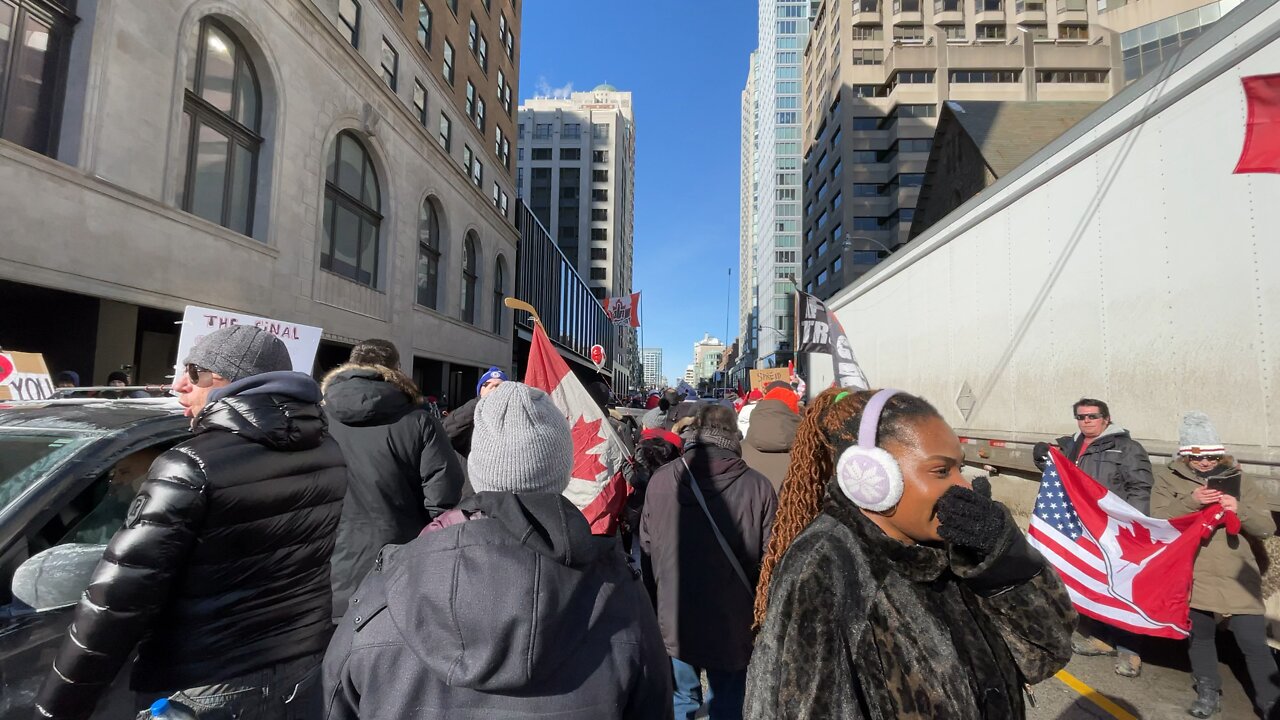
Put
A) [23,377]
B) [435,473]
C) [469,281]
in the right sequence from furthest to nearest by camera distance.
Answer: [469,281] < [23,377] < [435,473]

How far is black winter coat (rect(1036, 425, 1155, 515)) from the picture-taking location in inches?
173

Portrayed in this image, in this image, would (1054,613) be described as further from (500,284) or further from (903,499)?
(500,284)

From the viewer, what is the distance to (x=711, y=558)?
2.99 meters

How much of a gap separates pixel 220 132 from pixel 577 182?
75.4m

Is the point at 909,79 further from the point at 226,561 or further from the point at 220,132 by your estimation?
the point at 226,561

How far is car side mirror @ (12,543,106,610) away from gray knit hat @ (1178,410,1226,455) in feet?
18.5

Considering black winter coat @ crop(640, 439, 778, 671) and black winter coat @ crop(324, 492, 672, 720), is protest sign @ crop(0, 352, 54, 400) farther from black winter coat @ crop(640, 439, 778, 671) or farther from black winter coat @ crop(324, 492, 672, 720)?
black winter coat @ crop(324, 492, 672, 720)

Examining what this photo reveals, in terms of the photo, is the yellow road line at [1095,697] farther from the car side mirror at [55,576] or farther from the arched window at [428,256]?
the arched window at [428,256]

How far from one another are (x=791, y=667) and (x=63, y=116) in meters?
11.9

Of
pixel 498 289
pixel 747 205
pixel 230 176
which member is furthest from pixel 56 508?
pixel 747 205

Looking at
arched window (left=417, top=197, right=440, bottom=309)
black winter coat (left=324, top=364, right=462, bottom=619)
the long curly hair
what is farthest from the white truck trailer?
arched window (left=417, top=197, right=440, bottom=309)

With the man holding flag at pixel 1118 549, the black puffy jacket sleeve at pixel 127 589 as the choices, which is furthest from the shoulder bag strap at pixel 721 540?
the man holding flag at pixel 1118 549

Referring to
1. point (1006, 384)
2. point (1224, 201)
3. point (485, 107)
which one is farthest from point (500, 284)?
point (1224, 201)

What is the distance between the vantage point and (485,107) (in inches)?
1034
